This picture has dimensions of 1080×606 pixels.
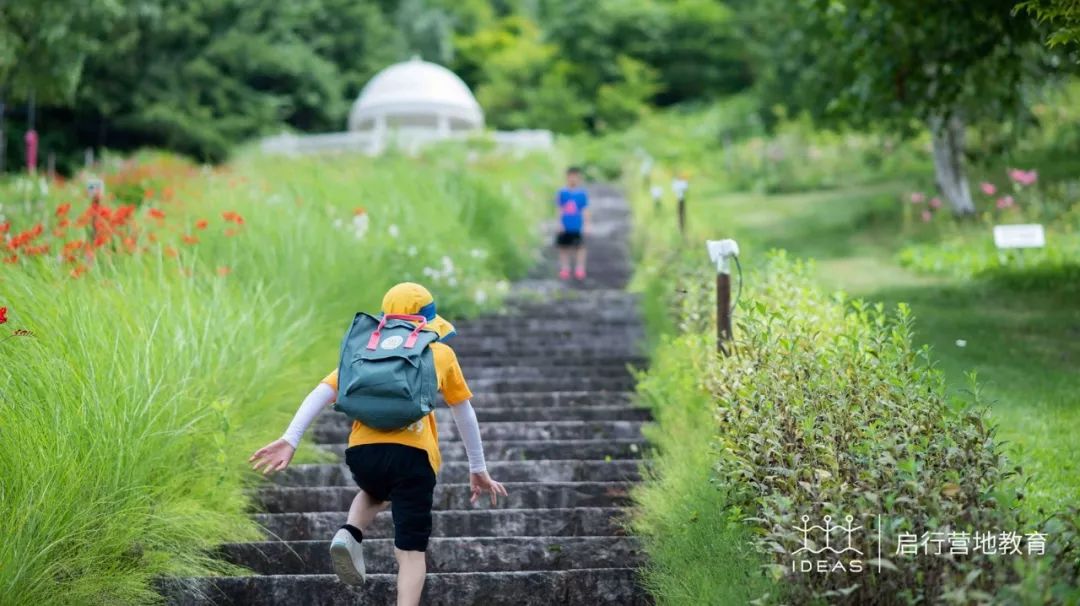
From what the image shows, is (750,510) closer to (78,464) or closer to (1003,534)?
(1003,534)

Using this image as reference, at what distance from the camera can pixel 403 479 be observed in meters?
5.02

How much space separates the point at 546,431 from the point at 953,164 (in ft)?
39.7

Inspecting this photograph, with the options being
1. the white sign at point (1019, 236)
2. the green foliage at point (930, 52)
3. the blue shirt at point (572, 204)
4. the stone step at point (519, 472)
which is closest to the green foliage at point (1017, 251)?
the white sign at point (1019, 236)

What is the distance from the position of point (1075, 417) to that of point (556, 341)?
4973 mm

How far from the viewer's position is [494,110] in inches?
1766

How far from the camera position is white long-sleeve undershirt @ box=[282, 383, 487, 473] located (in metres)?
5.06

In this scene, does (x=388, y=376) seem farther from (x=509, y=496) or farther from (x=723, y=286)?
(x=723, y=286)

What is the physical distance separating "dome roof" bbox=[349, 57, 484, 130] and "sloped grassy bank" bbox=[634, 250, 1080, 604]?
28818 mm

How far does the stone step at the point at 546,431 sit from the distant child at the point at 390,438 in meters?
3.41

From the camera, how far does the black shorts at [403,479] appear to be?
5.00 meters

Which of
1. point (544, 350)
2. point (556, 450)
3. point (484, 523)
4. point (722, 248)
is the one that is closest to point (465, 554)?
point (484, 523)

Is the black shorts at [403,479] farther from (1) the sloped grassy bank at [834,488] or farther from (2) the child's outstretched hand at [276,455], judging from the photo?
(1) the sloped grassy bank at [834,488]

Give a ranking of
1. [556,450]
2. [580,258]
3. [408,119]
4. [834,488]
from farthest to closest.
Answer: [408,119] < [580,258] < [556,450] < [834,488]

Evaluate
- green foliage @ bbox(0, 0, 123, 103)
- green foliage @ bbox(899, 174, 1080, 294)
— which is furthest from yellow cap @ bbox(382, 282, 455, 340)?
green foliage @ bbox(0, 0, 123, 103)
